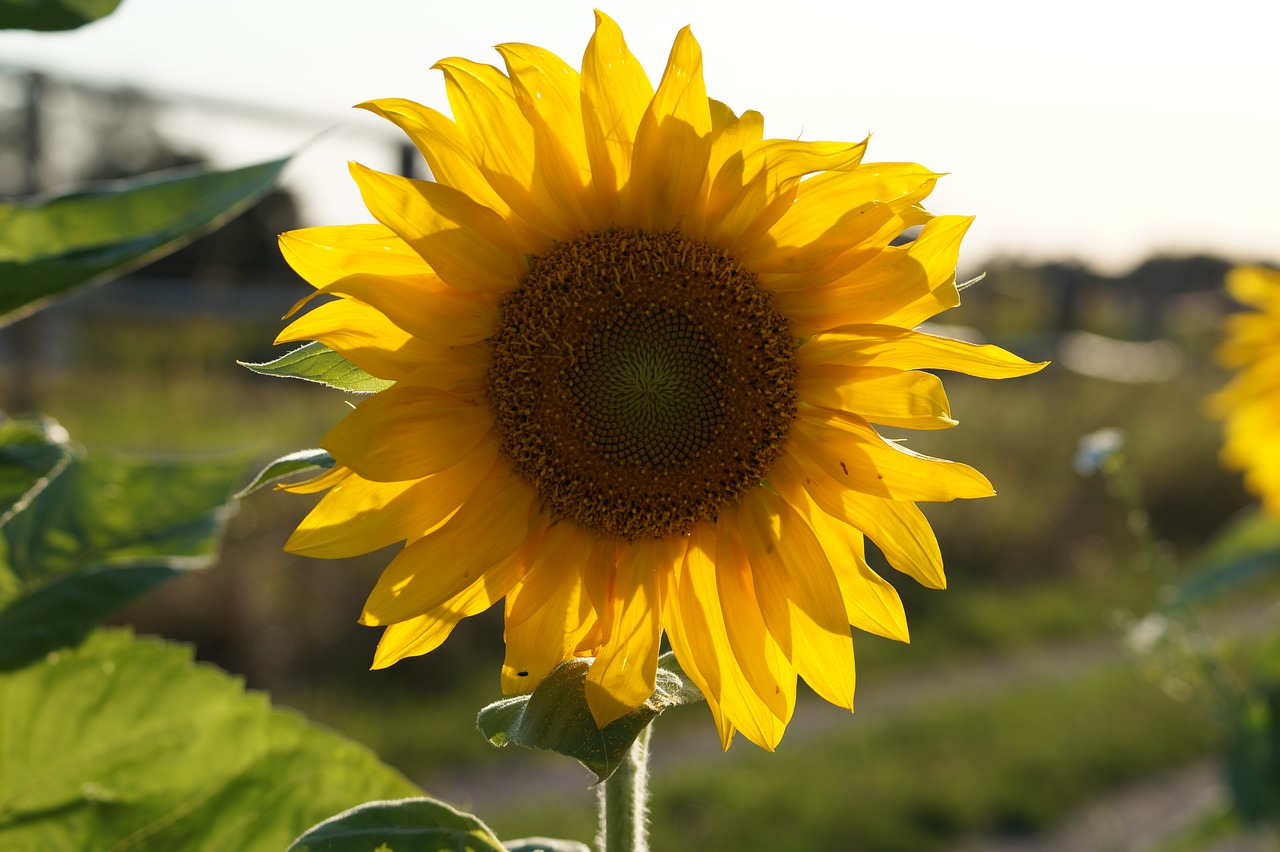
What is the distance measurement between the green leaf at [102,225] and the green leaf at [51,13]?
13 cm

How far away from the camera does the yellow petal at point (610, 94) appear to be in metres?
0.95

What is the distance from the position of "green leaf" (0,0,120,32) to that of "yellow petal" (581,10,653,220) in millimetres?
348

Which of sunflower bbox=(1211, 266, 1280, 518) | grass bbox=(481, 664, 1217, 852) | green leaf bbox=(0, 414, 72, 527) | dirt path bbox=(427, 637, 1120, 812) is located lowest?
dirt path bbox=(427, 637, 1120, 812)

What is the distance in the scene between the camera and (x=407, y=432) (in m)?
1.00

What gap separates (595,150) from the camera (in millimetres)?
994

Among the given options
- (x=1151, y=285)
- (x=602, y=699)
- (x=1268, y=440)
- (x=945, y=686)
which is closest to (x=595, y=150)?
(x=602, y=699)

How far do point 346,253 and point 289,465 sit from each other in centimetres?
22

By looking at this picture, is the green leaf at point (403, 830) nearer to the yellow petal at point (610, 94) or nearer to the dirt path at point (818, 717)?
the yellow petal at point (610, 94)

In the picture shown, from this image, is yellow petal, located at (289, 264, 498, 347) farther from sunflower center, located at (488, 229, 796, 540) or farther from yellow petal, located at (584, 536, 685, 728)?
yellow petal, located at (584, 536, 685, 728)

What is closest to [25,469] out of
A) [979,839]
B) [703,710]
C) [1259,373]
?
[1259,373]

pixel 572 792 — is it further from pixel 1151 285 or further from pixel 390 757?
pixel 1151 285

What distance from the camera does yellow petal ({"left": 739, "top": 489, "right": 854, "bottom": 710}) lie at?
3.36ft

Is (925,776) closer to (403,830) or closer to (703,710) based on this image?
(703,710)

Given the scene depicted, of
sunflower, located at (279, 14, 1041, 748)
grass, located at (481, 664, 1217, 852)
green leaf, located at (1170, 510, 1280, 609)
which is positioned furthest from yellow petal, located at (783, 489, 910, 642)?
grass, located at (481, 664, 1217, 852)
